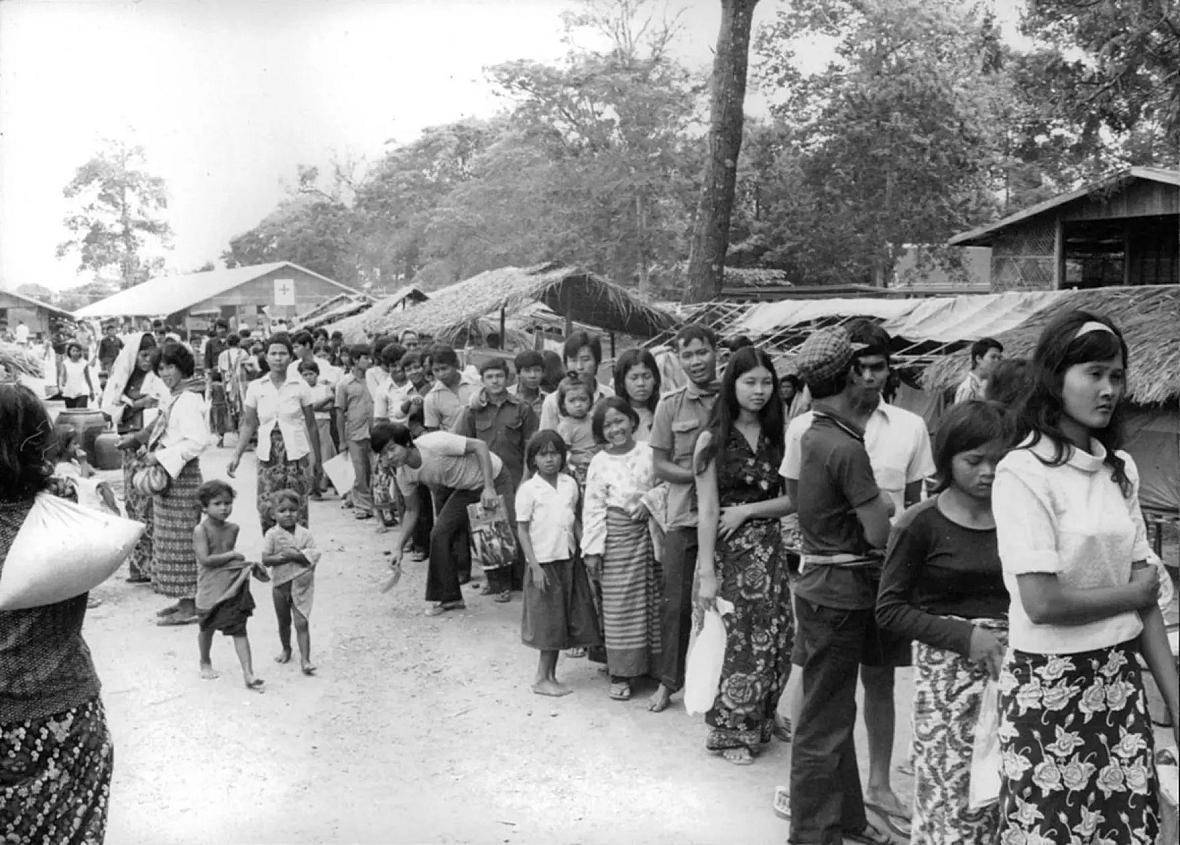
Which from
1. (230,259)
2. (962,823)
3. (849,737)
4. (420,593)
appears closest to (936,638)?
(962,823)

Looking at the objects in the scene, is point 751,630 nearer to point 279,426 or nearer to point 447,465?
point 447,465

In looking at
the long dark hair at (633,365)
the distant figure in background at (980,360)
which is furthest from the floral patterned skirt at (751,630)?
the distant figure in background at (980,360)

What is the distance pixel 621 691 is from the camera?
16.9ft

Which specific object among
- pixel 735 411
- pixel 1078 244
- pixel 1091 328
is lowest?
pixel 735 411

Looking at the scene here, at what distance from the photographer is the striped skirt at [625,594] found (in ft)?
16.8

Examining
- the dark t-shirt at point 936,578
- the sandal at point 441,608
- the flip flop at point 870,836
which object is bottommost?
the flip flop at point 870,836

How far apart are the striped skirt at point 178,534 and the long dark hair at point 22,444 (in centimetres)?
399

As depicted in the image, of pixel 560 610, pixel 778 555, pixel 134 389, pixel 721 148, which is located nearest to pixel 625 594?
pixel 560 610

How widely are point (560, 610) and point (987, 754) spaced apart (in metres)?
2.77

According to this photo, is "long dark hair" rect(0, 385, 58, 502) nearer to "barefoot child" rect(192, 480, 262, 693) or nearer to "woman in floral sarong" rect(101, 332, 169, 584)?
"barefoot child" rect(192, 480, 262, 693)

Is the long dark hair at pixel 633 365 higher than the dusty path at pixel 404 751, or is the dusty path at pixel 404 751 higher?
the long dark hair at pixel 633 365

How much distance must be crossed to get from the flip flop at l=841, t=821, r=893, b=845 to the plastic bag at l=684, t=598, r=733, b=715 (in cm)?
70

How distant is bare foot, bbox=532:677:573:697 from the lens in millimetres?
5215

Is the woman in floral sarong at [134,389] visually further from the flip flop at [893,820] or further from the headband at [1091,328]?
the headband at [1091,328]
